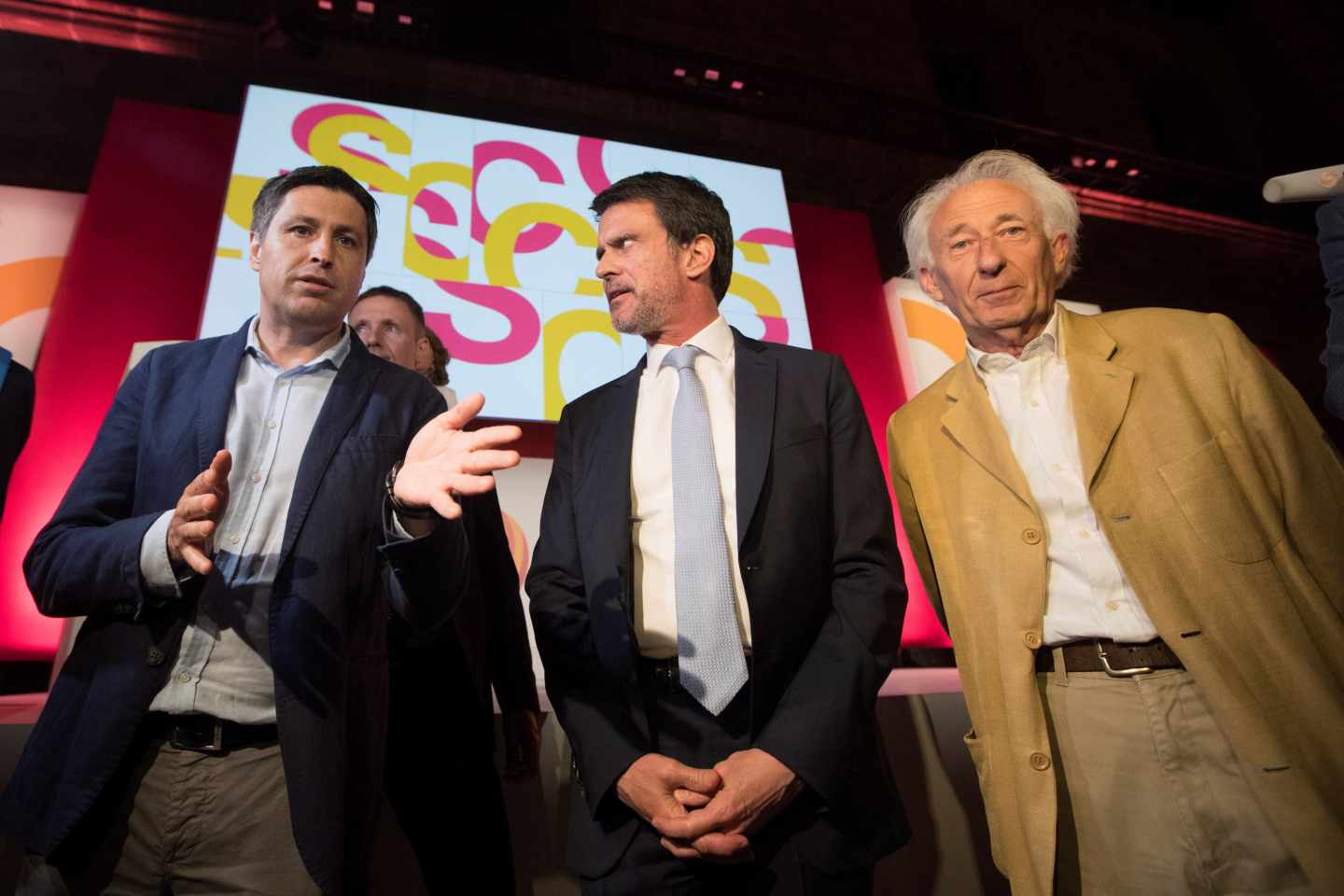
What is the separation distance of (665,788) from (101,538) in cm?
95

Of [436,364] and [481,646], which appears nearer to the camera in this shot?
[481,646]

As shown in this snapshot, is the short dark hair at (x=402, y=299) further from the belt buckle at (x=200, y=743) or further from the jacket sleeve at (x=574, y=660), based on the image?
the belt buckle at (x=200, y=743)

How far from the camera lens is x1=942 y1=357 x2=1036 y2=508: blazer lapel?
1499mm

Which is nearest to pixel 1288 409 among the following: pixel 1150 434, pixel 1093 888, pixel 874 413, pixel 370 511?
pixel 1150 434

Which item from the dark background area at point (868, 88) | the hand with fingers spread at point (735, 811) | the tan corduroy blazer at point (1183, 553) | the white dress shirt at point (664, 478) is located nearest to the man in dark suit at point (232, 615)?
the white dress shirt at point (664, 478)

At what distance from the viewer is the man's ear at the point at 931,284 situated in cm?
194

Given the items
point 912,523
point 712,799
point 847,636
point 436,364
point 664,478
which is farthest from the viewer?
point 436,364

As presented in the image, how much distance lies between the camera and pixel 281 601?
3.79 feet

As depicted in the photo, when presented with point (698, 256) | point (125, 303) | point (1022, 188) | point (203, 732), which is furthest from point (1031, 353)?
point (125, 303)

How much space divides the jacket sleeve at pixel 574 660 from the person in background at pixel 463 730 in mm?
170

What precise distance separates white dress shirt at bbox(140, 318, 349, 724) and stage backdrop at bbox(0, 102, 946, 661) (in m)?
2.22

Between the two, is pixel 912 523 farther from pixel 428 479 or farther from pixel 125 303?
pixel 125 303

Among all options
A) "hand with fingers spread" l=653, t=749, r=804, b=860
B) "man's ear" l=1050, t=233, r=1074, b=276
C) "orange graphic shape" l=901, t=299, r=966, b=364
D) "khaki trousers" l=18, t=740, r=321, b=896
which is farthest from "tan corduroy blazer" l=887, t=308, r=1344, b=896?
"orange graphic shape" l=901, t=299, r=966, b=364

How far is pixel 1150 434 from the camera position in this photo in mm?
1437
